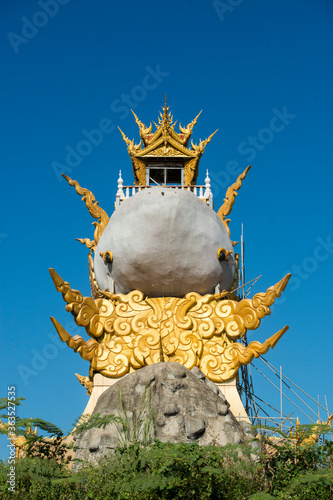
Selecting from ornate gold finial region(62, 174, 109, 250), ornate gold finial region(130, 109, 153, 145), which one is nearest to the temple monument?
ornate gold finial region(62, 174, 109, 250)

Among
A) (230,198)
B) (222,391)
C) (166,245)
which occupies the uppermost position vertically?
(230,198)

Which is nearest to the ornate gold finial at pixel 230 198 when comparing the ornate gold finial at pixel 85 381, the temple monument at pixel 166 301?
the temple monument at pixel 166 301

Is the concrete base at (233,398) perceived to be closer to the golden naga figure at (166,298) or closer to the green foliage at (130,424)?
the golden naga figure at (166,298)

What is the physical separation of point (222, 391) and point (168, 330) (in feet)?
4.81

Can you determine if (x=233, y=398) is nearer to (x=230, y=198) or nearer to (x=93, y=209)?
(x=230, y=198)

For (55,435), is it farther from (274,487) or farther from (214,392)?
(274,487)

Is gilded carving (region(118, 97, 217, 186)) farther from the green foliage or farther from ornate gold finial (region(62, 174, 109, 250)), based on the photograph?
the green foliage

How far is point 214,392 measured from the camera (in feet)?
38.1

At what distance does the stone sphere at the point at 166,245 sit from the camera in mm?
12891

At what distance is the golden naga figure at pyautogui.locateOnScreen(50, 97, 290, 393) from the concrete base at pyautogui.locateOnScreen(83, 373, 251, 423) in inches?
4.3

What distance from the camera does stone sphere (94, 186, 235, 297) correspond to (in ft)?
42.3

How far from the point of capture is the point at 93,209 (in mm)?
14812

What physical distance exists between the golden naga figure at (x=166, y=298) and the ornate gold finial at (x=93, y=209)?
835 mm

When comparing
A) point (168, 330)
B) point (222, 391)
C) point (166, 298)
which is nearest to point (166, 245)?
point (166, 298)
